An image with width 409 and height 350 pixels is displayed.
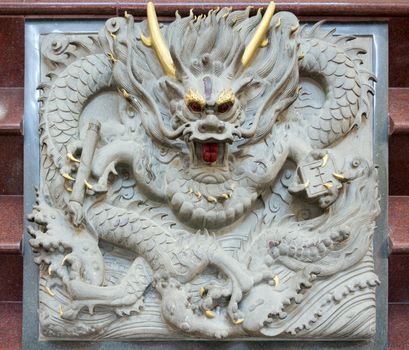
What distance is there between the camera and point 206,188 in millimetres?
2340

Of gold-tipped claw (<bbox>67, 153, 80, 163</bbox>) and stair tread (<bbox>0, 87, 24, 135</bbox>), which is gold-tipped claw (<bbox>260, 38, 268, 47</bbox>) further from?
stair tread (<bbox>0, 87, 24, 135</bbox>)

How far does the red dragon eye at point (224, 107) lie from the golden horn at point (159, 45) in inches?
6.0

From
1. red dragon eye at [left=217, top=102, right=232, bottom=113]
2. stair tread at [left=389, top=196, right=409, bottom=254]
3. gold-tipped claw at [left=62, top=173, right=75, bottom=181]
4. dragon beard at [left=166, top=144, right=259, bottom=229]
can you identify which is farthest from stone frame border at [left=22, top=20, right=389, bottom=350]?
red dragon eye at [left=217, top=102, right=232, bottom=113]

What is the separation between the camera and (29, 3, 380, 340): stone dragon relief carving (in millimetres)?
2293

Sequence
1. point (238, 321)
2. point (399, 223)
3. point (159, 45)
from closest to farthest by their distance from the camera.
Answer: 1. point (238, 321)
2. point (159, 45)
3. point (399, 223)

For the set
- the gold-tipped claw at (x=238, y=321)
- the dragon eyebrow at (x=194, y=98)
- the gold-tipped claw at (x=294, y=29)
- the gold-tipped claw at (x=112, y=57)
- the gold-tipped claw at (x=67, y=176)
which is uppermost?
the gold-tipped claw at (x=294, y=29)

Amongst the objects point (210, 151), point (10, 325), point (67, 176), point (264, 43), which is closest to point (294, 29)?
point (264, 43)

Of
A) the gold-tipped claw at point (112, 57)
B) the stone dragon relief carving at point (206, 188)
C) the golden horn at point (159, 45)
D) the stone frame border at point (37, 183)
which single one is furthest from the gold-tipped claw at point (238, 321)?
the gold-tipped claw at point (112, 57)

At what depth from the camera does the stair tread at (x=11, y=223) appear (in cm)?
240

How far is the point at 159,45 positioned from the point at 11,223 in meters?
0.61

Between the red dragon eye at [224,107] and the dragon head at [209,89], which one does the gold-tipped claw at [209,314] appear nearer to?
the dragon head at [209,89]

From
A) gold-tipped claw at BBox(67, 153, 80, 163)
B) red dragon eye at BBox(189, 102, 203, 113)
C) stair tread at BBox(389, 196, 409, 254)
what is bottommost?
stair tread at BBox(389, 196, 409, 254)

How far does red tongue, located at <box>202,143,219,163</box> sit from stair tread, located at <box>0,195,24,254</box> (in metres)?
0.54

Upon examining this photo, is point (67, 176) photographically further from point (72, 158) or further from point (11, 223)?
point (11, 223)
